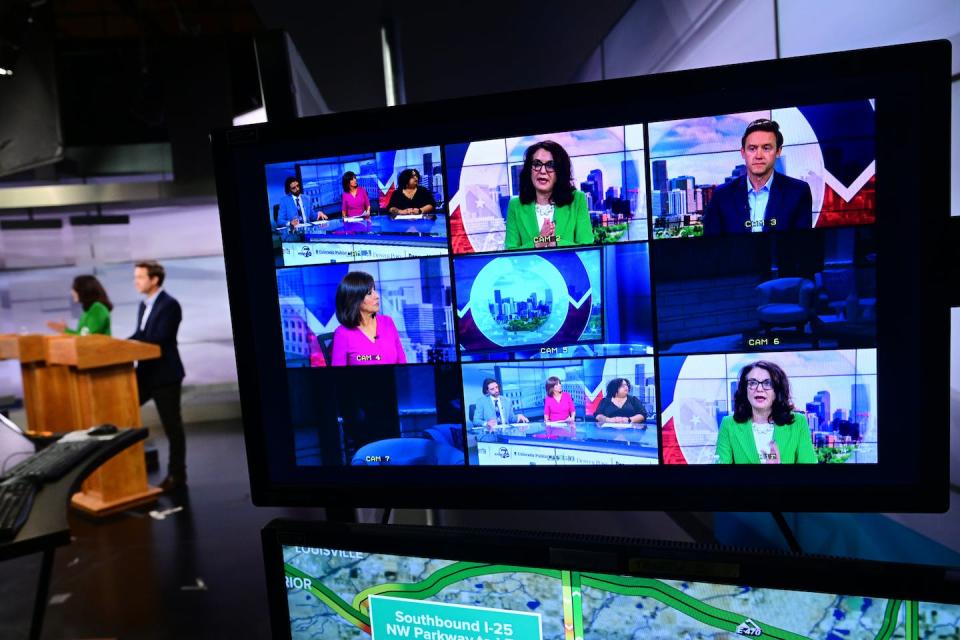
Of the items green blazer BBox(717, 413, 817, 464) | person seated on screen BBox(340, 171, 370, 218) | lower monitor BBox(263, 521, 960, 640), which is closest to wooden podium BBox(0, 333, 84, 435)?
lower monitor BBox(263, 521, 960, 640)

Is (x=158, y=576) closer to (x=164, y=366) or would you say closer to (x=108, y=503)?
(x=108, y=503)

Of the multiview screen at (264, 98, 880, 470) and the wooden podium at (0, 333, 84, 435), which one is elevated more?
the multiview screen at (264, 98, 880, 470)

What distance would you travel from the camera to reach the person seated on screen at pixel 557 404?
81cm

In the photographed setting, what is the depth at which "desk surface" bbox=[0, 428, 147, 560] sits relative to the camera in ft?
4.66

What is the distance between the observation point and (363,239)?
83 cm

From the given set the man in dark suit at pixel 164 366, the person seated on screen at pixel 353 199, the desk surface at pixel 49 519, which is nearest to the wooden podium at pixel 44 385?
the man in dark suit at pixel 164 366

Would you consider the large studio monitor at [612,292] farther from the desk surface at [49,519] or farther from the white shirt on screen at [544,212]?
the desk surface at [49,519]

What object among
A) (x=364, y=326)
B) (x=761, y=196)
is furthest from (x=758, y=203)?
(x=364, y=326)

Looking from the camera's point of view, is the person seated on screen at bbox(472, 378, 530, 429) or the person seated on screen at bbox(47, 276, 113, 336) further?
the person seated on screen at bbox(47, 276, 113, 336)

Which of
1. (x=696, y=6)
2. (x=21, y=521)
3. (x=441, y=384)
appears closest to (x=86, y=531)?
(x=21, y=521)

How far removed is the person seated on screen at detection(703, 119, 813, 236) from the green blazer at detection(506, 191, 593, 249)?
14cm

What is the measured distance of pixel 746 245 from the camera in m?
0.74

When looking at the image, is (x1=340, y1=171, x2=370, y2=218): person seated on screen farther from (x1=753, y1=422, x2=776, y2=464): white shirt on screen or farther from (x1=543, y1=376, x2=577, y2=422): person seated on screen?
(x1=753, y1=422, x2=776, y2=464): white shirt on screen

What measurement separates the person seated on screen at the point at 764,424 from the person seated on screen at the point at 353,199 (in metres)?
0.53
